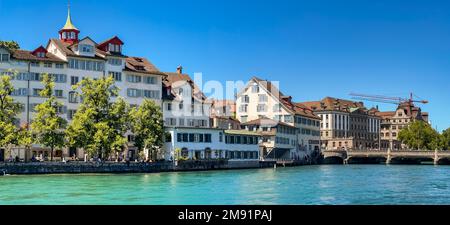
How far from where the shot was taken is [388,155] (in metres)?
116

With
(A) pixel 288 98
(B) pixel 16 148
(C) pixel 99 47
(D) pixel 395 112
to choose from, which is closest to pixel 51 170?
(B) pixel 16 148

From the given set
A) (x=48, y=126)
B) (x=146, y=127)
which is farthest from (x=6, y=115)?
(x=146, y=127)

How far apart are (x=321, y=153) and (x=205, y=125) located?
4094 centimetres

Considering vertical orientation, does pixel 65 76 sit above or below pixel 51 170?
above

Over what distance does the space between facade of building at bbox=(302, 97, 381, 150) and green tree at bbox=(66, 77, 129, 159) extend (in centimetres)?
7972

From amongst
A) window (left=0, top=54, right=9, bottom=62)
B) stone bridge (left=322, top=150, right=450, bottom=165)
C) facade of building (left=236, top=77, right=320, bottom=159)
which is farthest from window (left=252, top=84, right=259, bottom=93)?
window (left=0, top=54, right=9, bottom=62)

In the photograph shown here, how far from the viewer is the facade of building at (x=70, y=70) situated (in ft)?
230

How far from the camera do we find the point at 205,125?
88.7 metres

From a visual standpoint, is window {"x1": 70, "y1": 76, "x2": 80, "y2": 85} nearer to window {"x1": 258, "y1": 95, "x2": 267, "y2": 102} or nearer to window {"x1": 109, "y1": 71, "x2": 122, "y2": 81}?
window {"x1": 109, "y1": 71, "x2": 122, "y2": 81}

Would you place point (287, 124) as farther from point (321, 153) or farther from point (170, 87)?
point (170, 87)

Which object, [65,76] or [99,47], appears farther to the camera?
[99,47]

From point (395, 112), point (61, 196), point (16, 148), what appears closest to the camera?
point (61, 196)
